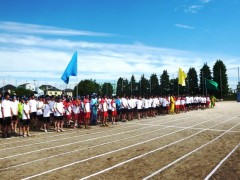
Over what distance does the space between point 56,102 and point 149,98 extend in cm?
1052

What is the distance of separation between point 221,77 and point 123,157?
6392 cm

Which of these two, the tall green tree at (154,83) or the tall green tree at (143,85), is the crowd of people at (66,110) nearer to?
the tall green tree at (143,85)

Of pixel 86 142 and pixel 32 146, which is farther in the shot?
pixel 86 142

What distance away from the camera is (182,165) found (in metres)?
7.43

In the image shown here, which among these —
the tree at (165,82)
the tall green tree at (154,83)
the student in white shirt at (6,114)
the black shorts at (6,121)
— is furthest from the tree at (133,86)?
the black shorts at (6,121)

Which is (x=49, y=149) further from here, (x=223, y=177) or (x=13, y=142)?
(x=223, y=177)

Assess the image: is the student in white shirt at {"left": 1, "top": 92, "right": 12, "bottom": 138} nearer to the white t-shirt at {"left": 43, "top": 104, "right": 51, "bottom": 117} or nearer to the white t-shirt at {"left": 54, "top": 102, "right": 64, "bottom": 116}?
the white t-shirt at {"left": 43, "top": 104, "right": 51, "bottom": 117}

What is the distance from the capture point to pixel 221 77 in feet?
221

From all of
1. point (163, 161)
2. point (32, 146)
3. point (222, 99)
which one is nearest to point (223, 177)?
point (163, 161)

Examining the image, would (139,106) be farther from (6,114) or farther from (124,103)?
(6,114)

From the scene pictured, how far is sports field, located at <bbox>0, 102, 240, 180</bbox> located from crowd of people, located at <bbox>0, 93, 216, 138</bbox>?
161cm

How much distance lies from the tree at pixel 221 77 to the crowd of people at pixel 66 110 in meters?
39.8

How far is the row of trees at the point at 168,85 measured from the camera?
6012 centimetres

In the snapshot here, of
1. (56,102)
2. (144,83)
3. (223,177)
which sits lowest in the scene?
(223,177)
